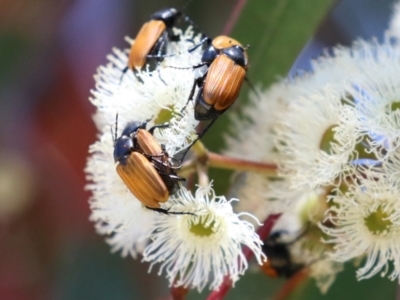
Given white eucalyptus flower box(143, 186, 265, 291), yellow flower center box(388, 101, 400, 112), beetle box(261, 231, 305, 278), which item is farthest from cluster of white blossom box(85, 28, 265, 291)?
yellow flower center box(388, 101, 400, 112)

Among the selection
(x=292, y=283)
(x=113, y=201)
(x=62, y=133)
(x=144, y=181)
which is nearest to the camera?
(x=144, y=181)

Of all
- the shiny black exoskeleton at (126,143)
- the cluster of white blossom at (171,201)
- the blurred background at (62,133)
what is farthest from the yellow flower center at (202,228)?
the blurred background at (62,133)

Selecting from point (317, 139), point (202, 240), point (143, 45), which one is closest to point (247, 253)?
point (202, 240)

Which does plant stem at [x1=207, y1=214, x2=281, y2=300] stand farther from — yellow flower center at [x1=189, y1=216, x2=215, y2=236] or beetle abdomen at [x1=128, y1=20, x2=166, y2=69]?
beetle abdomen at [x1=128, y1=20, x2=166, y2=69]

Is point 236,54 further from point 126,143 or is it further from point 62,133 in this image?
point 62,133

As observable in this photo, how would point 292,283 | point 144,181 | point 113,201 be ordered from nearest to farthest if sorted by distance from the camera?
point 144,181 → point 113,201 → point 292,283

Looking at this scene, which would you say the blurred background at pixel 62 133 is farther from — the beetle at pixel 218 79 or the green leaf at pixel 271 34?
the beetle at pixel 218 79

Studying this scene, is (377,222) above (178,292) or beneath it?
above
